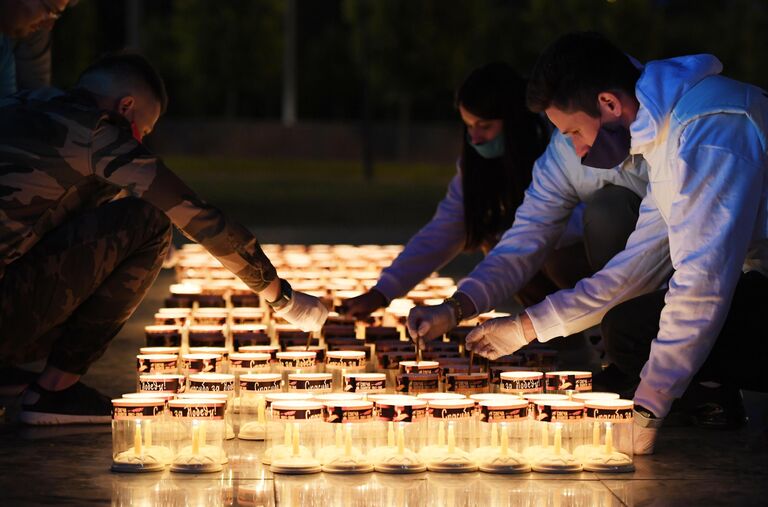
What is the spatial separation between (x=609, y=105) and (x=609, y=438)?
106cm

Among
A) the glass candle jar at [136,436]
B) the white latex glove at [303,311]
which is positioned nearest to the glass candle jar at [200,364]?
the white latex glove at [303,311]

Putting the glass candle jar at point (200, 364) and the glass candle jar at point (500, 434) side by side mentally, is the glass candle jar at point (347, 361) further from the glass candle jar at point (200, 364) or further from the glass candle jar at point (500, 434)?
the glass candle jar at point (500, 434)

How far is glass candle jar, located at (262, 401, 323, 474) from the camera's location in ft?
13.5

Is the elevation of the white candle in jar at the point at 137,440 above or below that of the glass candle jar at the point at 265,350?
below

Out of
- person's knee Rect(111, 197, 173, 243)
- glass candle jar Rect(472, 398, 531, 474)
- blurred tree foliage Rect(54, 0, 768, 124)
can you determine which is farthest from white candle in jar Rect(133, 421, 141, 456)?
blurred tree foliage Rect(54, 0, 768, 124)

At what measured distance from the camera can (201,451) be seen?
426 cm

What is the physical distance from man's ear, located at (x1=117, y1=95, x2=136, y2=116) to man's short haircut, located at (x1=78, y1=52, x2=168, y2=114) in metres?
0.07

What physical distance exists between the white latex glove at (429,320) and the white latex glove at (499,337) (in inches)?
11.6

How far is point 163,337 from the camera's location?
5516 mm

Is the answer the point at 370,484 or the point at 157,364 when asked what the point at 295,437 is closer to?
the point at 370,484

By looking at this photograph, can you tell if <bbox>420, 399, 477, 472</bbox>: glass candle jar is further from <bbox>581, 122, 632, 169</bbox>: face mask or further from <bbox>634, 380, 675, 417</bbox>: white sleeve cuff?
<bbox>581, 122, 632, 169</bbox>: face mask

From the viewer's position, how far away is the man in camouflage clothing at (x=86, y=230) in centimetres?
458

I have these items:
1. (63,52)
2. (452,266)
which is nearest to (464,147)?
(452,266)

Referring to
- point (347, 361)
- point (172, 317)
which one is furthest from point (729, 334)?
point (172, 317)
